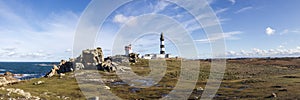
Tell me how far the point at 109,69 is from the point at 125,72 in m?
5.78

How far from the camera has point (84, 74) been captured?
3767 inches

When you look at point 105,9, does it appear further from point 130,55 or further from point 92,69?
point 130,55

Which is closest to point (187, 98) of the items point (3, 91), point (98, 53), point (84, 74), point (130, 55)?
point (3, 91)

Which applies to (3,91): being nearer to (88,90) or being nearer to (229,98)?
(88,90)

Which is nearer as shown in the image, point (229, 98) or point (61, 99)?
point (61, 99)

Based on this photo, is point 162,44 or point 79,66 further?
point 162,44

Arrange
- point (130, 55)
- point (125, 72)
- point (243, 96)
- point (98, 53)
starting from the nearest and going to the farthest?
point (243, 96)
point (125, 72)
point (98, 53)
point (130, 55)

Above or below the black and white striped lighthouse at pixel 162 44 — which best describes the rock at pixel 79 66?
below

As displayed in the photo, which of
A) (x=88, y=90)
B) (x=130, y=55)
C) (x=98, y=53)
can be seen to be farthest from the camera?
(x=130, y=55)

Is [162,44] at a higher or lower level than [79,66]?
higher

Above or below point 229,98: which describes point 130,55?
above

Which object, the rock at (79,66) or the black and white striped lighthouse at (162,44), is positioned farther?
the black and white striped lighthouse at (162,44)

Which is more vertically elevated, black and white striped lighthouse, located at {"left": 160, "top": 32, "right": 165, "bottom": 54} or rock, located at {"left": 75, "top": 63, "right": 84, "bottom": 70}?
black and white striped lighthouse, located at {"left": 160, "top": 32, "right": 165, "bottom": 54}

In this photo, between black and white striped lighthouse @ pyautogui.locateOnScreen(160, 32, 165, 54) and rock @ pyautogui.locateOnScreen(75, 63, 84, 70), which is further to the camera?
black and white striped lighthouse @ pyautogui.locateOnScreen(160, 32, 165, 54)
